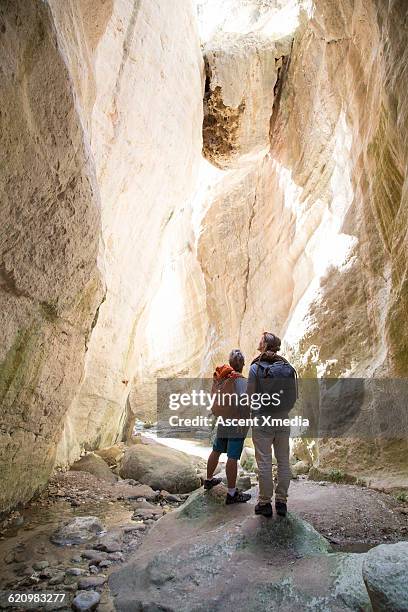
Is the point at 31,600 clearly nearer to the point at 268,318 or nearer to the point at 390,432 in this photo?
the point at 390,432

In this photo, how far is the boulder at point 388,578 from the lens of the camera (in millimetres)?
2557

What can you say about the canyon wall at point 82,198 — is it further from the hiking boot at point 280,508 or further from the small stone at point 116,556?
the hiking boot at point 280,508

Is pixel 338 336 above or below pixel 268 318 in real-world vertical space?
below

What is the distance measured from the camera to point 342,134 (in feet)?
43.7

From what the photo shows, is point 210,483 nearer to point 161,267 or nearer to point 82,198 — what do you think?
point 82,198

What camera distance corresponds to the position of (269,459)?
409cm

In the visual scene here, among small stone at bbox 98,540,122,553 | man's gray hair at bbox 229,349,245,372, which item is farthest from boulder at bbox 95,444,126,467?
man's gray hair at bbox 229,349,245,372

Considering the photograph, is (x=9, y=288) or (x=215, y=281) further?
(x=215, y=281)

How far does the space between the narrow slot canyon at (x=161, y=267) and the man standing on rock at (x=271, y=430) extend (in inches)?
10.0

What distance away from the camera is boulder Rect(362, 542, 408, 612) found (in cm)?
256

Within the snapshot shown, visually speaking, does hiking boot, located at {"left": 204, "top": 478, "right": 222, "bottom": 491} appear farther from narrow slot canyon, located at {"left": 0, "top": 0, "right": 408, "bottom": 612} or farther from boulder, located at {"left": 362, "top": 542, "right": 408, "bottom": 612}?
boulder, located at {"left": 362, "top": 542, "right": 408, "bottom": 612}

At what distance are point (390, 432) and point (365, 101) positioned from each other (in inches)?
297

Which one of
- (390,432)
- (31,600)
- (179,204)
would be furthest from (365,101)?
(31,600)

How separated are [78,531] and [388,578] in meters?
3.71
